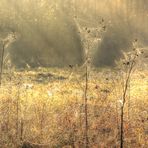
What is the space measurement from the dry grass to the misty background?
2047 cm

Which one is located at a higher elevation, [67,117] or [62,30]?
[62,30]

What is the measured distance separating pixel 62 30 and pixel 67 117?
41.3 metres

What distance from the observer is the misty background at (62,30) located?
2295 inches

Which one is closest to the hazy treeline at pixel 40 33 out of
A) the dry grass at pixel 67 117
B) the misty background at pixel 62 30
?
the misty background at pixel 62 30

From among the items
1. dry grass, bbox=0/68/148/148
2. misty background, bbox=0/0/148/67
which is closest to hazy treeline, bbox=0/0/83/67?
misty background, bbox=0/0/148/67

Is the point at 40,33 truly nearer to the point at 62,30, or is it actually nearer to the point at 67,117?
the point at 62,30

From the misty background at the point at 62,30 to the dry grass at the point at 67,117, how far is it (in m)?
20.5

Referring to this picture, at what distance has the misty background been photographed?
5828 centimetres

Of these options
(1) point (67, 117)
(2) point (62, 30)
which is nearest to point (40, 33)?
(2) point (62, 30)

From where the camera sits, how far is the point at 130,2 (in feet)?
287

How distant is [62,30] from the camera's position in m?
67.3

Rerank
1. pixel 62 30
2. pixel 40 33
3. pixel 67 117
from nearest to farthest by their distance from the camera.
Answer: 1. pixel 67 117
2. pixel 40 33
3. pixel 62 30

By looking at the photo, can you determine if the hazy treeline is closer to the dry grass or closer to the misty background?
the misty background

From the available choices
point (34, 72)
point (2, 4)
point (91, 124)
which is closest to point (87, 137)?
point (91, 124)
